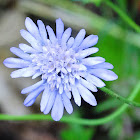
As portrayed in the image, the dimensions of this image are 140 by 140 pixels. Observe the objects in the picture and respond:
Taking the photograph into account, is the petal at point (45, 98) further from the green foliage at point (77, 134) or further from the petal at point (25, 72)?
the green foliage at point (77, 134)

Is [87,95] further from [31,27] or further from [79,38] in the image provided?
[31,27]

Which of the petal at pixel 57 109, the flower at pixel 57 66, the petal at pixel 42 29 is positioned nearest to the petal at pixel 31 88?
the flower at pixel 57 66

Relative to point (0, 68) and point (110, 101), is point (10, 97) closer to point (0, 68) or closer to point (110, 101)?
point (0, 68)

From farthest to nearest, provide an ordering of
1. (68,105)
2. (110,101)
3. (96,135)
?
(96,135) → (110,101) → (68,105)

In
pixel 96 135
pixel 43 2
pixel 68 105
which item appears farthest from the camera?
pixel 43 2

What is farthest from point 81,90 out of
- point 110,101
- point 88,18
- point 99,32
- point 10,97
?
point 10,97

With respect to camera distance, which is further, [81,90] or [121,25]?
[121,25]

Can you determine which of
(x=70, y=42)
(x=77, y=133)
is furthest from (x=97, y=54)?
(x=70, y=42)

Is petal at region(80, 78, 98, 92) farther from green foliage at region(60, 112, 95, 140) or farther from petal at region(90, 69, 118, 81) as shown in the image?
green foliage at region(60, 112, 95, 140)
